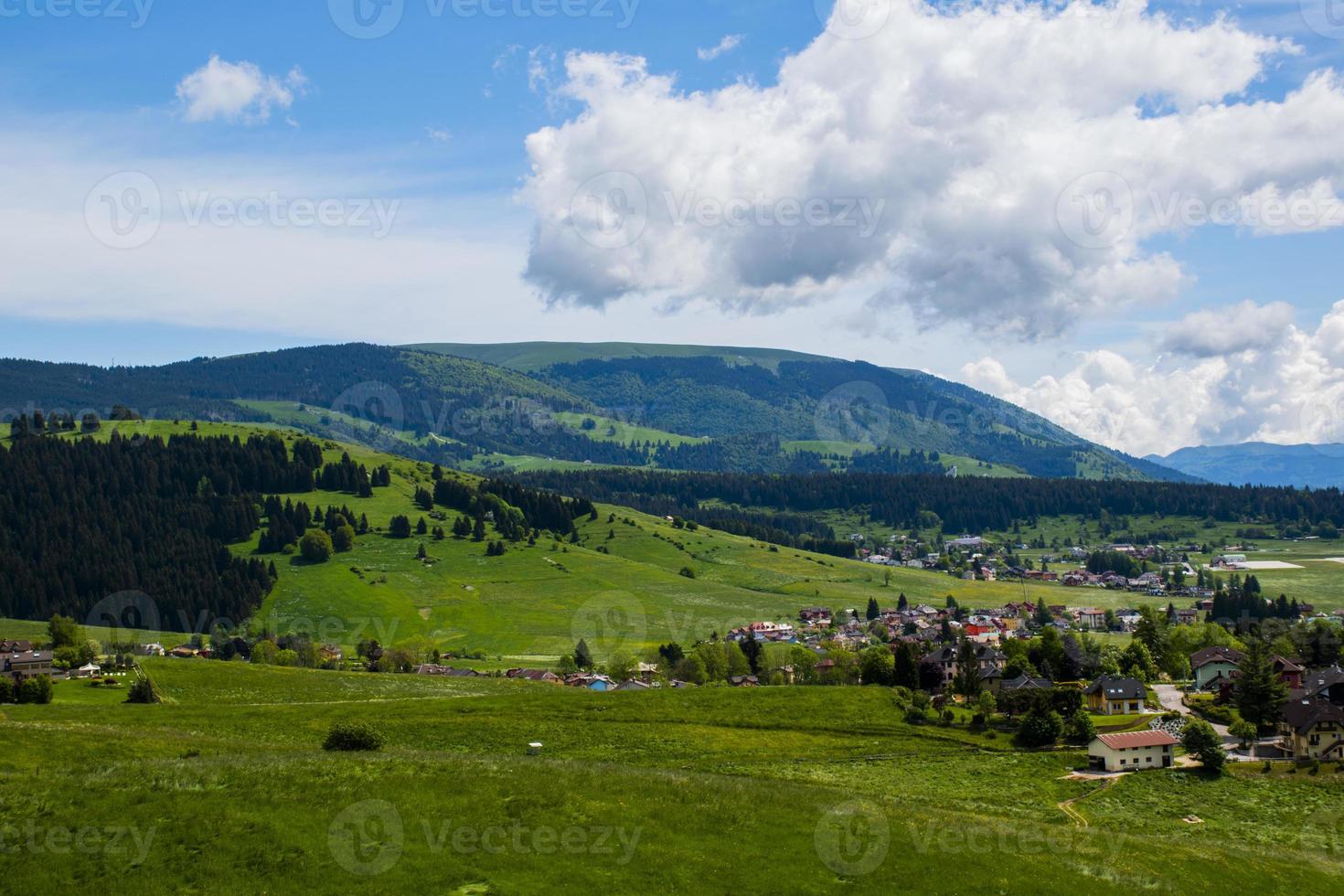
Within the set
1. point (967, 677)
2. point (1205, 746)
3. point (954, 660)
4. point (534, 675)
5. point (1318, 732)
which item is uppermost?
point (1318, 732)

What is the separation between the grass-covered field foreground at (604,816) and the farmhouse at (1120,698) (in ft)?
63.6

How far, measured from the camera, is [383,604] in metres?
186

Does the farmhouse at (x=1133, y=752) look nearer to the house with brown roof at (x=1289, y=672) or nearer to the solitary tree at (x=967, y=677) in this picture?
the solitary tree at (x=967, y=677)

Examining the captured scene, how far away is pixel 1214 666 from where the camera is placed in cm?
10912

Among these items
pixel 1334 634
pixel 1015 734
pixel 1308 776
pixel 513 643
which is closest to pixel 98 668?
pixel 513 643

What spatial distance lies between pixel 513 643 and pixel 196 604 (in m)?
66.4

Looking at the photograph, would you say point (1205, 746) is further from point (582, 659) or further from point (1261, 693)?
point (582, 659)

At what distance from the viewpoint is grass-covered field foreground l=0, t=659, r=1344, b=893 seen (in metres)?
37.3

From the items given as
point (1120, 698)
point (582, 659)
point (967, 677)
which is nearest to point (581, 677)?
point (582, 659)

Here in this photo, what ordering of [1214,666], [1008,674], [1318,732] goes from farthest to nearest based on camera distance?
[1214,666], [1008,674], [1318,732]

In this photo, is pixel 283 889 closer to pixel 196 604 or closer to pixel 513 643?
pixel 513 643

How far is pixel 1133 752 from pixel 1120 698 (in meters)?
22.5

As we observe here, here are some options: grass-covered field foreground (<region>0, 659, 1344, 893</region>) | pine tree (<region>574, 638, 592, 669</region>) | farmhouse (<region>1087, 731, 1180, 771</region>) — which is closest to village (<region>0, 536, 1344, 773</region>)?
farmhouse (<region>1087, 731, 1180, 771</region>)

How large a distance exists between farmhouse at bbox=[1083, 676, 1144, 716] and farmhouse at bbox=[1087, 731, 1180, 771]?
19.8 meters
